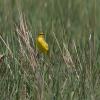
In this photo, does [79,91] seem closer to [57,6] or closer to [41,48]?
[41,48]

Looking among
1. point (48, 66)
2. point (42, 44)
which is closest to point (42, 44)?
point (42, 44)

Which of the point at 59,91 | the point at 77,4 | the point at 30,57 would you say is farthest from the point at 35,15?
the point at 59,91

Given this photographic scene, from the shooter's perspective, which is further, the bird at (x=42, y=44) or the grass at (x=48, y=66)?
the bird at (x=42, y=44)

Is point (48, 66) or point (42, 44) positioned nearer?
point (48, 66)

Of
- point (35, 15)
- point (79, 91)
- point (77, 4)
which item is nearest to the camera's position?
point (79, 91)

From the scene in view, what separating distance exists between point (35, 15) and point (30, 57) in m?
3.03

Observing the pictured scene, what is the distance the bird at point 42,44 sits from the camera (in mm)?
5695

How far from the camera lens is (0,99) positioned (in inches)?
183

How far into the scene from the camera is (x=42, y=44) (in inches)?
229

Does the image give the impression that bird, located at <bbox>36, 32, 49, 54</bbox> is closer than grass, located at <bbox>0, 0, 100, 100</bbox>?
No

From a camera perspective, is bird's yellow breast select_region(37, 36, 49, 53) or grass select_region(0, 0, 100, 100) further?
bird's yellow breast select_region(37, 36, 49, 53)

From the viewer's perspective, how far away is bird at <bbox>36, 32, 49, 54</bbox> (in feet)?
18.7

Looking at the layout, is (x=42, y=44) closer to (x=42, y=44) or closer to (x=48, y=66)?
(x=42, y=44)

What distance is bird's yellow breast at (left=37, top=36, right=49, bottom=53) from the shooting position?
224 inches
